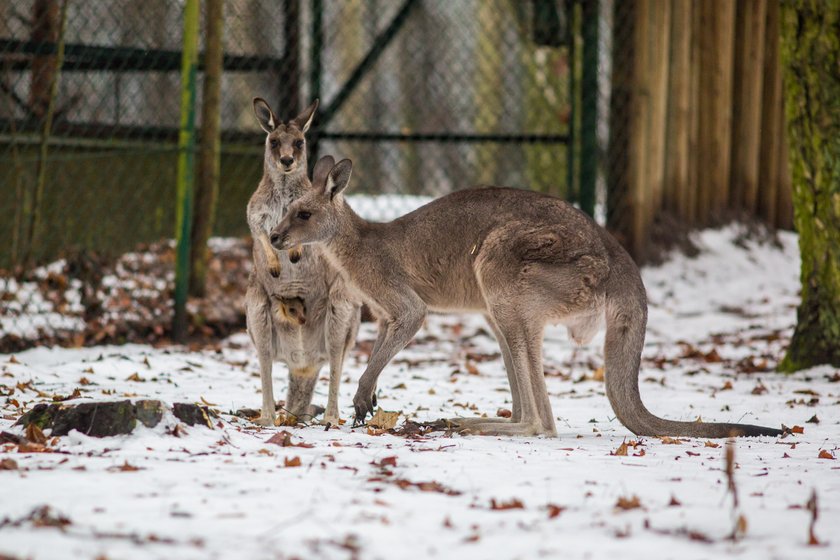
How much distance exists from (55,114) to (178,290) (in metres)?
1.66

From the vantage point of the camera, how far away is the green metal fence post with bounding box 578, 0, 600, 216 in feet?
29.7

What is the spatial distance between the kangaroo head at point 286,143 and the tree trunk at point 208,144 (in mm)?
2316

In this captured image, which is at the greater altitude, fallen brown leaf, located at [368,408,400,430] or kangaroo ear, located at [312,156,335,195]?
kangaroo ear, located at [312,156,335,195]

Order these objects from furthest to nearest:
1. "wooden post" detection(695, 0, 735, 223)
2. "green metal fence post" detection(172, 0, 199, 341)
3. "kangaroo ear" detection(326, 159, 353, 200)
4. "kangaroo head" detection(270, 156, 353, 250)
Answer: "wooden post" detection(695, 0, 735, 223), "green metal fence post" detection(172, 0, 199, 341), "kangaroo ear" detection(326, 159, 353, 200), "kangaroo head" detection(270, 156, 353, 250)

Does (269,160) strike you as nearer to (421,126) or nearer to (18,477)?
(18,477)

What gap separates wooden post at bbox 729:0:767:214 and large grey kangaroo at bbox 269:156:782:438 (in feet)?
19.1

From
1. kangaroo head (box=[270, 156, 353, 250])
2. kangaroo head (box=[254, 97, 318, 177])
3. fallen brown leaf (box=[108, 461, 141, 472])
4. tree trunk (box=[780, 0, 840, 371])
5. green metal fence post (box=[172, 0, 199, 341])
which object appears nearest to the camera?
fallen brown leaf (box=[108, 461, 141, 472])

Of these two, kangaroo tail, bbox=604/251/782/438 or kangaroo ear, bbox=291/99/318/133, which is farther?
kangaroo ear, bbox=291/99/318/133

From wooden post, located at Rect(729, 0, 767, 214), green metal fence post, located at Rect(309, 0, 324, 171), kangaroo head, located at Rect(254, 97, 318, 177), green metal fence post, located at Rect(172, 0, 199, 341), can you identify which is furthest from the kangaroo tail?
wooden post, located at Rect(729, 0, 767, 214)

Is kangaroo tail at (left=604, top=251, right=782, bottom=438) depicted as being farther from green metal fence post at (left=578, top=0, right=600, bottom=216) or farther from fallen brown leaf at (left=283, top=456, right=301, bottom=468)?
green metal fence post at (left=578, top=0, right=600, bottom=216)

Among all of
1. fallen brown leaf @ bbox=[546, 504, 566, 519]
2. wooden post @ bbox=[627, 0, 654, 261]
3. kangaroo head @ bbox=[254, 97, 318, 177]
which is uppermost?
wooden post @ bbox=[627, 0, 654, 261]

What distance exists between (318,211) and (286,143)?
0.66 metres

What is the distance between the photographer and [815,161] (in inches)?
254

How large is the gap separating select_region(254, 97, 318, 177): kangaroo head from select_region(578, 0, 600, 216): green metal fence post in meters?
3.88
